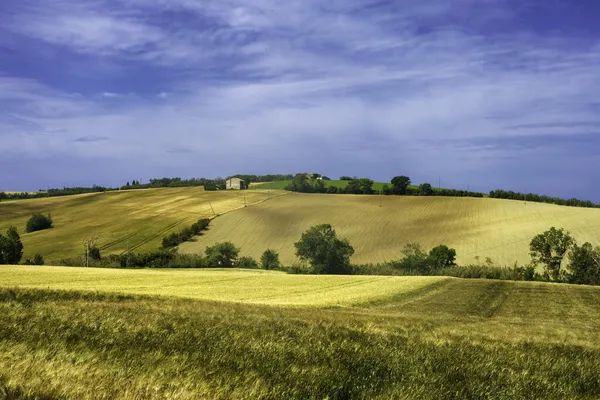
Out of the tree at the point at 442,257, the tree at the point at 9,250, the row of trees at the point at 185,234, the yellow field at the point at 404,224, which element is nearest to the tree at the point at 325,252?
the yellow field at the point at 404,224

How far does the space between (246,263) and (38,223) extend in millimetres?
60842

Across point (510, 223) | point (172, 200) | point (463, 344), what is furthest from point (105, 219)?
point (463, 344)

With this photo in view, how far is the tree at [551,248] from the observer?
3243 inches

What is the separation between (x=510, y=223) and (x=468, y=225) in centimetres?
893

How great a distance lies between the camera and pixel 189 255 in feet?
311

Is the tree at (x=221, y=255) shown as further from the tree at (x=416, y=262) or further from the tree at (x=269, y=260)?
the tree at (x=416, y=262)

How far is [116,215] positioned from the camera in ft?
433

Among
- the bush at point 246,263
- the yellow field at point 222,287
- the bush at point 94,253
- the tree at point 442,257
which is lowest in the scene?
the bush at point 246,263

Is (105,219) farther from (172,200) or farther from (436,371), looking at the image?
(436,371)

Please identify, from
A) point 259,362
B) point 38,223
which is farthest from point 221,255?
point 259,362

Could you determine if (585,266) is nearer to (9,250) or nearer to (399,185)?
(399,185)

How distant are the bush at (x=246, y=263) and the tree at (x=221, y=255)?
43.6 inches

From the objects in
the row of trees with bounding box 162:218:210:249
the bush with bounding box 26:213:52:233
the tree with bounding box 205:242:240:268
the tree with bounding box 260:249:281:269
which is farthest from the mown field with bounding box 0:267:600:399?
the bush with bounding box 26:213:52:233

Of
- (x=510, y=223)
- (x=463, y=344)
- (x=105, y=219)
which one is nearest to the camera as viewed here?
(x=463, y=344)
